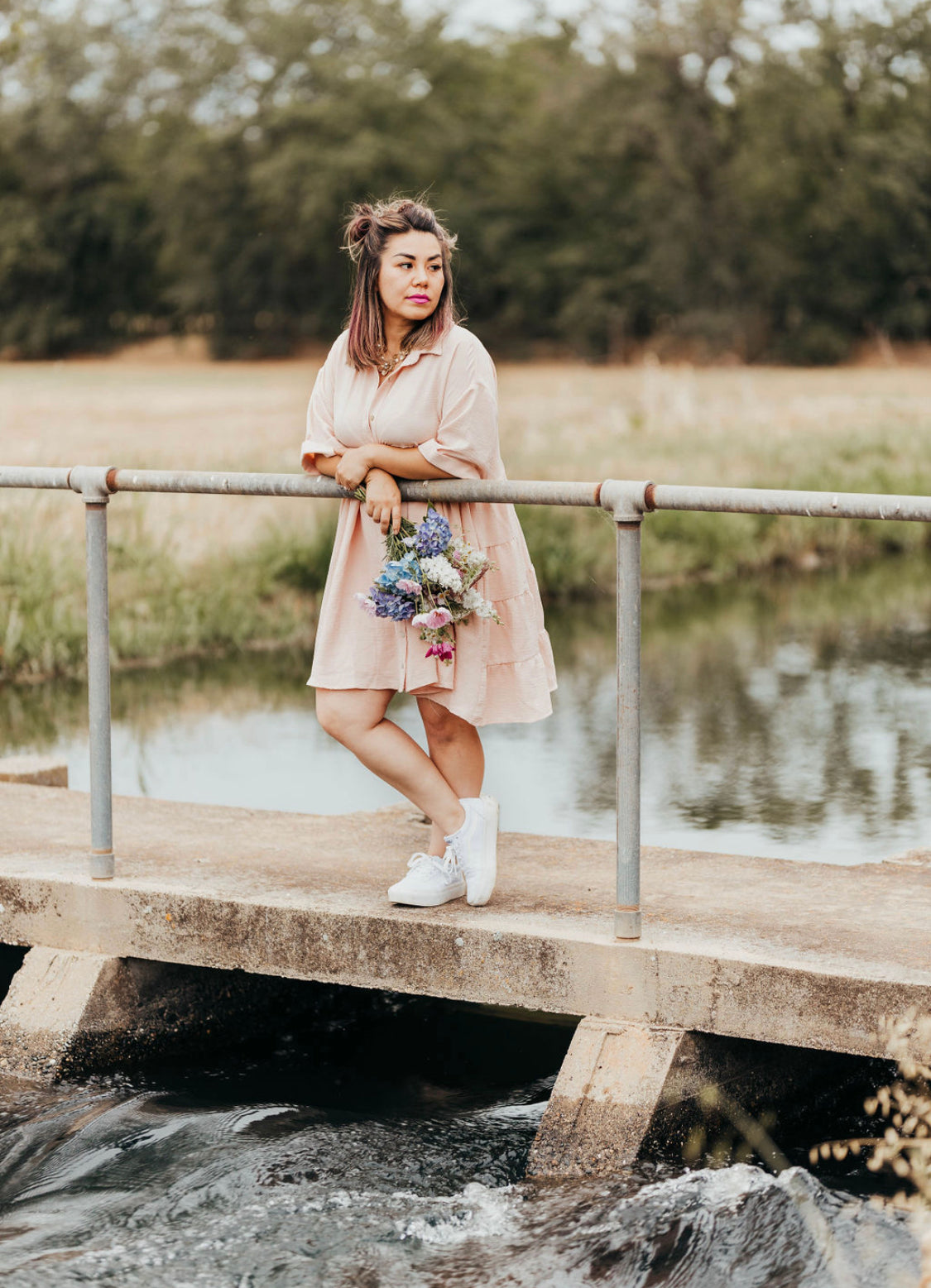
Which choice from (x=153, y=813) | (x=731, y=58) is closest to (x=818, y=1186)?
(x=153, y=813)

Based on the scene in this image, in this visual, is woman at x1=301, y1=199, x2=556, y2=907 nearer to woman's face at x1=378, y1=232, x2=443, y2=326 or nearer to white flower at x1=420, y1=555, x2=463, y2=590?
woman's face at x1=378, y1=232, x2=443, y2=326

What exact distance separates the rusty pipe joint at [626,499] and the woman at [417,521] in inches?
16.1

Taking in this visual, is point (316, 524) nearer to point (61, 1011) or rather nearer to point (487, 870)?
point (61, 1011)

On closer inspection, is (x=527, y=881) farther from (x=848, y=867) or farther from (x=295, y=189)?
(x=295, y=189)

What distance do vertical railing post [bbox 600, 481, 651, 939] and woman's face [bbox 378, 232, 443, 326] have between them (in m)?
0.69

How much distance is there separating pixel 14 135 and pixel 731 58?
80.1 feet

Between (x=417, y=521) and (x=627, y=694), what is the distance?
2.26 ft

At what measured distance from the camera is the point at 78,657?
11.6m

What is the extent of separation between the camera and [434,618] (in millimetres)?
4273

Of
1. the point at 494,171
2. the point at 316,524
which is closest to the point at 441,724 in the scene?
the point at 316,524

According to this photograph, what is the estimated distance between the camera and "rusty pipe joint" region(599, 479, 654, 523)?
3.97 meters

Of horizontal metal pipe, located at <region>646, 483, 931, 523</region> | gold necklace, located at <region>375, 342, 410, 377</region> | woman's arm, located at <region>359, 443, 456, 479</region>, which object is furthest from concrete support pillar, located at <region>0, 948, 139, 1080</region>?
horizontal metal pipe, located at <region>646, 483, 931, 523</region>

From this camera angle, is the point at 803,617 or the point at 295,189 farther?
the point at 295,189

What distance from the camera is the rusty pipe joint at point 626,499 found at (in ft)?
13.0
